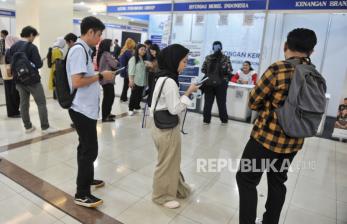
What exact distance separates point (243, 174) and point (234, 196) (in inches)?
38.6

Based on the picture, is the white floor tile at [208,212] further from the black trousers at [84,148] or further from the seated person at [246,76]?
→ the seated person at [246,76]

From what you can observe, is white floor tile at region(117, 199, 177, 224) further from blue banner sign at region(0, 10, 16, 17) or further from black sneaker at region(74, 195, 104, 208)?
blue banner sign at region(0, 10, 16, 17)

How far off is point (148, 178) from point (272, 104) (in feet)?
5.54

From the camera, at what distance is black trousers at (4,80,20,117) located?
456 centimetres

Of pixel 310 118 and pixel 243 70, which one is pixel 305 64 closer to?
pixel 310 118

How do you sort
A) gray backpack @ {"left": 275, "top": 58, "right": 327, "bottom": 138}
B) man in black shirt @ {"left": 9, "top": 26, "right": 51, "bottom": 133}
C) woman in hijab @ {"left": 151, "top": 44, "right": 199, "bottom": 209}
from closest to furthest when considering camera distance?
1. gray backpack @ {"left": 275, "top": 58, "right": 327, "bottom": 138}
2. woman in hijab @ {"left": 151, "top": 44, "right": 199, "bottom": 209}
3. man in black shirt @ {"left": 9, "top": 26, "right": 51, "bottom": 133}

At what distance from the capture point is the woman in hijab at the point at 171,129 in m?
2.07

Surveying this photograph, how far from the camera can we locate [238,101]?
5.69m

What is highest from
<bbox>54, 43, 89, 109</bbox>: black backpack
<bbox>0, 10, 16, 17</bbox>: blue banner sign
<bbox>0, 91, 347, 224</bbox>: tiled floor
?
<bbox>0, 10, 16, 17</bbox>: blue banner sign

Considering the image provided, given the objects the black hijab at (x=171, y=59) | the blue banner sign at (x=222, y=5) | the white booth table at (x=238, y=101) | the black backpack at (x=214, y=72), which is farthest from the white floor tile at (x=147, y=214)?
the blue banner sign at (x=222, y=5)

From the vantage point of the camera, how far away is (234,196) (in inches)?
105

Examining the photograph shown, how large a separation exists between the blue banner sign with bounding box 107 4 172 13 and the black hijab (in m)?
4.81

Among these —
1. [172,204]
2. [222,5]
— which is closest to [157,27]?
[222,5]

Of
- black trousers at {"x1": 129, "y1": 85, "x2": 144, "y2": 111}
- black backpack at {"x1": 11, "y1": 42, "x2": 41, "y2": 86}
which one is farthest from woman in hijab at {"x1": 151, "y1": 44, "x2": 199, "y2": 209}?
black trousers at {"x1": 129, "y1": 85, "x2": 144, "y2": 111}
